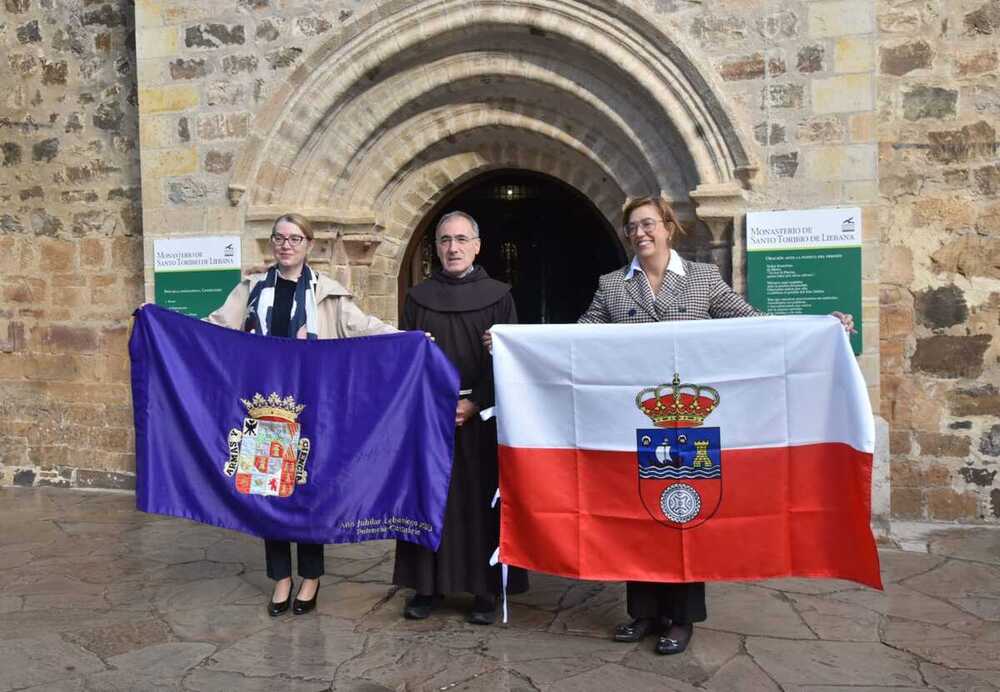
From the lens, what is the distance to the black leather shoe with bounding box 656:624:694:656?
3227mm

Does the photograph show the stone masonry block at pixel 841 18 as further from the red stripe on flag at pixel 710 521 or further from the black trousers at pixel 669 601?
the black trousers at pixel 669 601

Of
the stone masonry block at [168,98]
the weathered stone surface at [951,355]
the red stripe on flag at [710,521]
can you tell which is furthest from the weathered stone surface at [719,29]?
the stone masonry block at [168,98]

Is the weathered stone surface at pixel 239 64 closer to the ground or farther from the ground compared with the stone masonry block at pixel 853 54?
farther from the ground

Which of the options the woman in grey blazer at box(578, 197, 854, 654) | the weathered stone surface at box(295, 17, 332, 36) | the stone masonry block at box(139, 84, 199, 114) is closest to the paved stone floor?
the woman in grey blazer at box(578, 197, 854, 654)

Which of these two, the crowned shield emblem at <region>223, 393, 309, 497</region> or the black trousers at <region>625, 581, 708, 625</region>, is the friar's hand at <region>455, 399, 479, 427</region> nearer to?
the crowned shield emblem at <region>223, 393, 309, 497</region>

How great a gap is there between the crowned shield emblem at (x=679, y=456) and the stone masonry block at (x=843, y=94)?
8.36ft

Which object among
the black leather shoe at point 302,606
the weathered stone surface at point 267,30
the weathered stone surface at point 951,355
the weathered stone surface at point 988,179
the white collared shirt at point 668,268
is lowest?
the black leather shoe at point 302,606

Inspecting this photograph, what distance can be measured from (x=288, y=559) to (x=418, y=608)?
60 centimetres

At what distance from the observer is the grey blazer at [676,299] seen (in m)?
3.38

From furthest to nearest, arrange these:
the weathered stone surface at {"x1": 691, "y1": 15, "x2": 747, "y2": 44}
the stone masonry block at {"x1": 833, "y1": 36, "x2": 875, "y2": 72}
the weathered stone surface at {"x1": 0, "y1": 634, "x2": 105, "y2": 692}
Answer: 1. the weathered stone surface at {"x1": 691, "y1": 15, "x2": 747, "y2": 44}
2. the stone masonry block at {"x1": 833, "y1": 36, "x2": 875, "y2": 72}
3. the weathered stone surface at {"x1": 0, "y1": 634, "x2": 105, "y2": 692}

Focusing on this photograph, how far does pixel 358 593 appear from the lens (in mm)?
4113

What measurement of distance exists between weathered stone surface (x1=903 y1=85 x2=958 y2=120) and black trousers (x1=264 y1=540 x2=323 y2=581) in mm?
4274

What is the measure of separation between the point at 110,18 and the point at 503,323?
503cm

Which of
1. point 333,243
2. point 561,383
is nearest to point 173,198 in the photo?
point 333,243
